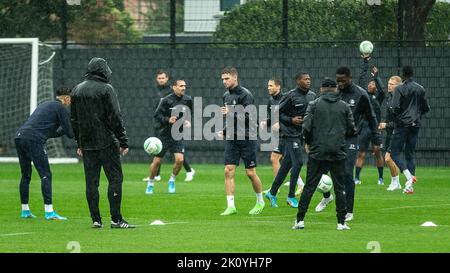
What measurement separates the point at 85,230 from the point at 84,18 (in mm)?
18766

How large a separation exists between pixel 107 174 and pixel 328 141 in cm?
322

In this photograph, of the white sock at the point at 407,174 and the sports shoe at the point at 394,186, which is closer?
the white sock at the point at 407,174

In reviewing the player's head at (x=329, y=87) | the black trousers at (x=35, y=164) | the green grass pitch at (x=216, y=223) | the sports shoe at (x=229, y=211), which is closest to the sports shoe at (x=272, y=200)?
the green grass pitch at (x=216, y=223)

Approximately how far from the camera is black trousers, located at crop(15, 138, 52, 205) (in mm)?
19766

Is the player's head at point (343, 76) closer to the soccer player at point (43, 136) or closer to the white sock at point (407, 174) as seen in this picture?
the soccer player at point (43, 136)

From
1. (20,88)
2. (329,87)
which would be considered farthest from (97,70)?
(20,88)

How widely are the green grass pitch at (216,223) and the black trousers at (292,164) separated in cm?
42

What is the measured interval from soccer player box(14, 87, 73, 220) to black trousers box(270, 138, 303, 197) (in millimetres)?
4123

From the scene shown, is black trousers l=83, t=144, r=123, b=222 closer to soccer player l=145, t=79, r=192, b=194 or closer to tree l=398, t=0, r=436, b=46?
soccer player l=145, t=79, r=192, b=194

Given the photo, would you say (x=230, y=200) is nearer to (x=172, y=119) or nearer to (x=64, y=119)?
(x=64, y=119)

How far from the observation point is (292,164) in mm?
21922

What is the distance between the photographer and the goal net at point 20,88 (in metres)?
34.5

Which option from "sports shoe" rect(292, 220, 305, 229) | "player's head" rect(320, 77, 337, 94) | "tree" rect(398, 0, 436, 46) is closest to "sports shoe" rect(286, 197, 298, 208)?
"sports shoe" rect(292, 220, 305, 229)
